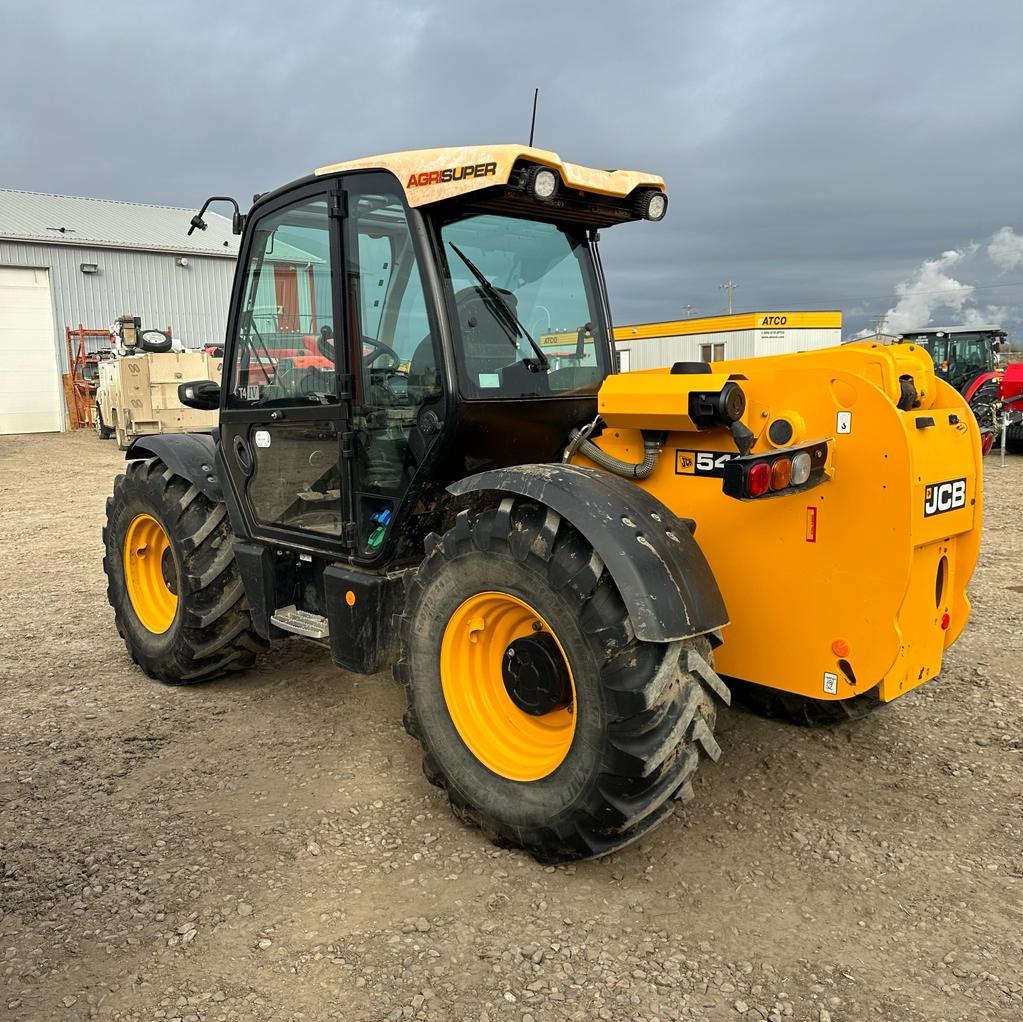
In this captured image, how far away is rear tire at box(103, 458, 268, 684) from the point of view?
4.52 m

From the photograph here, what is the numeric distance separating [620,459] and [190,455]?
246 centimetres

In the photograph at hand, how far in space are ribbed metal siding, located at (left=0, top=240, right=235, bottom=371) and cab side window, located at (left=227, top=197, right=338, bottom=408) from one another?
25346mm

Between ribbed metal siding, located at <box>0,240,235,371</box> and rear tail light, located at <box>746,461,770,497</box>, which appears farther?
ribbed metal siding, located at <box>0,240,235,371</box>

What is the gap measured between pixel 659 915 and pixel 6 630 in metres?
4.96

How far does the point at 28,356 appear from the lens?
24.7 meters

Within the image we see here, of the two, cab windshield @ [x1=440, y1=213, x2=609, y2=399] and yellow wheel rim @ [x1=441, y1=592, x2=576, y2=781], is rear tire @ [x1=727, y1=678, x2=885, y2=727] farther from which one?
cab windshield @ [x1=440, y1=213, x2=609, y2=399]

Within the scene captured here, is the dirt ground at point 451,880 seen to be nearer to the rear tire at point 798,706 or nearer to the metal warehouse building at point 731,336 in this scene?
the rear tire at point 798,706

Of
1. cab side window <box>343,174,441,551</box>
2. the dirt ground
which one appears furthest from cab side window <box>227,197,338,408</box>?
the dirt ground

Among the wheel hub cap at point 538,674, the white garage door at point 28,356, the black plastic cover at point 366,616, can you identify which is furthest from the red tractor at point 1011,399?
the white garage door at point 28,356

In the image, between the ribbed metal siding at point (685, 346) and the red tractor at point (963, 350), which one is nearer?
the red tractor at point (963, 350)

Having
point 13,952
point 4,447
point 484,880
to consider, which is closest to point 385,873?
point 484,880

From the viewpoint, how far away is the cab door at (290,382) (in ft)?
12.1

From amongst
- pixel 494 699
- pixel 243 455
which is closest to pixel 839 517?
pixel 494 699

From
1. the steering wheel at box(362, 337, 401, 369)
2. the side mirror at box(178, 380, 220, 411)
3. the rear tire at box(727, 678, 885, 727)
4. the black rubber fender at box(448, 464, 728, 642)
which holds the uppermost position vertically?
the steering wheel at box(362, 337, 401, 369)
